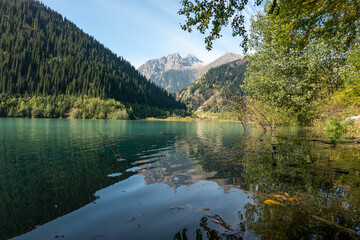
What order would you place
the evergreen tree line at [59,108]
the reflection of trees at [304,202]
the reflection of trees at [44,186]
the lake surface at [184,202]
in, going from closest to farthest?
the reflection of trees at [304,202]
the lake surface at [184,202]
the reflection of trees at [44,186]
the evergreen tree line at [59,108]

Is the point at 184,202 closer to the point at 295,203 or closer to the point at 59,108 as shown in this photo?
the point at 295,203

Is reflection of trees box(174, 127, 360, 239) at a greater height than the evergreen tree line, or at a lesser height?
lesser

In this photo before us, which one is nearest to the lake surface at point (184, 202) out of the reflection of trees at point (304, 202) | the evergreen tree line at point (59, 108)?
the reflection of trees at point (304, 202)

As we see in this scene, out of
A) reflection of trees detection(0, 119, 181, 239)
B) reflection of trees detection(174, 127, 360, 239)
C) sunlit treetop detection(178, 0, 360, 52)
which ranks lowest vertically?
reflection of trees detection(0, 119, 181, 239)

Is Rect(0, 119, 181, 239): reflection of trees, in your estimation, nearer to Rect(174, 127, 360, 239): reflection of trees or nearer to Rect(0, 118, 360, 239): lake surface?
Rect(0, 118, 360, 239): lake surface

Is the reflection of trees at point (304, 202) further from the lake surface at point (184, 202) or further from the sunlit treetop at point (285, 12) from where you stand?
the sunlit treetop at point (285, 12)

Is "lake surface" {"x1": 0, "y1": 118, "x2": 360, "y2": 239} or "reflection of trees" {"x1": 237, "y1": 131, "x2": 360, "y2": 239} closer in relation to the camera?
"reflection of trees" {"x1": 237, "y1": 131, "x2": 360, "y2": 239}

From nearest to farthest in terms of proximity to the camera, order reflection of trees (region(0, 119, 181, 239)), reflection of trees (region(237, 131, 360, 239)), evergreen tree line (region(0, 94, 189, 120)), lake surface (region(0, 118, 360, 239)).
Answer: reflection of trees (region(237, 131, 360, 239)) < lake surface (region(0, 118, 360, 239)) < reflection of trees (region(0, 119, 181, 239)) < evergreen tree line (region(0, 94, 189, 120))

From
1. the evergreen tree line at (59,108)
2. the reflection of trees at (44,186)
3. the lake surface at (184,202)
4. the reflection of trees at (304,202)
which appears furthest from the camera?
the evergreen tree line at (59,108)

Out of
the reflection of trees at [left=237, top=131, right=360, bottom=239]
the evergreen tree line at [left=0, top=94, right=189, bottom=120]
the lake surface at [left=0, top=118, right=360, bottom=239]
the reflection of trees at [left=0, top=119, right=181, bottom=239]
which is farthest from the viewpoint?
the evergreen tree line at [left=0, top=94, right=189, bottom=120]

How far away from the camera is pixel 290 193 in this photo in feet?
20.1

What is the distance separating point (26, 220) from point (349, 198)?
908 centimetres

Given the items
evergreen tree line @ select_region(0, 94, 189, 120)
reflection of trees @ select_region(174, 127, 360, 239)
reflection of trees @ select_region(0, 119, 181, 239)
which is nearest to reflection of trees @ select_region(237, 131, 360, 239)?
reflection of trees @ select_region(174, 127, 360, 239)

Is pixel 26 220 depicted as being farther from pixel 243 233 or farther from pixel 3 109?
pixel 3 109
